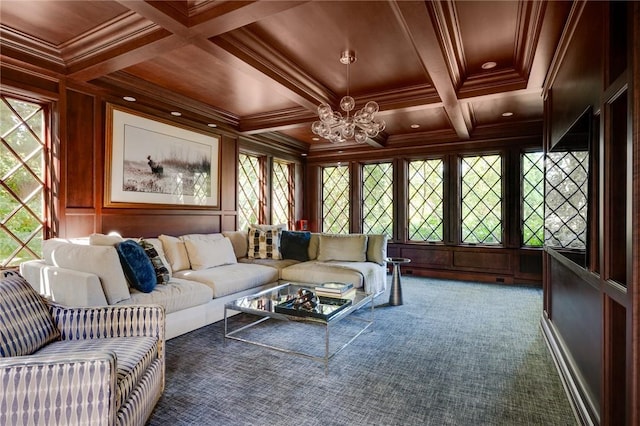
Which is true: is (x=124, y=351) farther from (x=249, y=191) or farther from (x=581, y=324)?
(x=249, y=191)

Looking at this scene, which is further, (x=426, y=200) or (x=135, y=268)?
(x=426, y=200)

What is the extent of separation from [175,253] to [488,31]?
3.47 metres

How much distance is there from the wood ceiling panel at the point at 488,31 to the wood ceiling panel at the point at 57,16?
2365mm

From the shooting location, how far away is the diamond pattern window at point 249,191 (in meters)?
5.31

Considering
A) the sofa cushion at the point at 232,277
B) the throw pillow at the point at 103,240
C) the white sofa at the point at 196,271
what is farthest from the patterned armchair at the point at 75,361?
the sofa cushion at the point at 232,277

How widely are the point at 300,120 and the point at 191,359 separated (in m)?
3.09

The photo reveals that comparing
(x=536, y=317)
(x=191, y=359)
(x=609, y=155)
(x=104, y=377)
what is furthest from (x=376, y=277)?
(x=104, y=377)

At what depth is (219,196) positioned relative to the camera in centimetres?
462

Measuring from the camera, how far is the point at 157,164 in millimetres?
3771

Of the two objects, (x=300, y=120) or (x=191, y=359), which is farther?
(x=300, y=120)

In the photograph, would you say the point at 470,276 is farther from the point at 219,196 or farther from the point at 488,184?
the point at 219,196

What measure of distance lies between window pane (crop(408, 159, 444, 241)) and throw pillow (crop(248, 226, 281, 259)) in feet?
8.66

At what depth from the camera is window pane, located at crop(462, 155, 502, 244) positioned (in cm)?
524

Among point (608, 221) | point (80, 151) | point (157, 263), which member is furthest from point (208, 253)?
point (608, 221)
